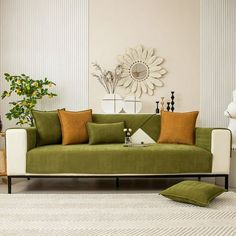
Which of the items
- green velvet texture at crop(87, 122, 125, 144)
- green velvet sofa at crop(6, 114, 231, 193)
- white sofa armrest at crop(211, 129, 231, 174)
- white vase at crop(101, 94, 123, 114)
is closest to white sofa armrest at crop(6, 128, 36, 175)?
green velvet sofa at crop(6, 114, 231, 193)

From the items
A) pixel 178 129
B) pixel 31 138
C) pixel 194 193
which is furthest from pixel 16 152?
pixel 194 193

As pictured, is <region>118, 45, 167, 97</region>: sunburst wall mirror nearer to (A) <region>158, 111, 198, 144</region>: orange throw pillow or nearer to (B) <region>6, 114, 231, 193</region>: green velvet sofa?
(A) <region>158, 111, 198, 144</region>: orange throw pillow

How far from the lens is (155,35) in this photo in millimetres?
5352

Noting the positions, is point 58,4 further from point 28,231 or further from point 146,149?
point 28,231

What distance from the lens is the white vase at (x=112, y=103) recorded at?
196 inches

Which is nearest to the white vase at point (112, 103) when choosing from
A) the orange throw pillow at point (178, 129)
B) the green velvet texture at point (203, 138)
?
the orange throw pillow at point (178, 129)

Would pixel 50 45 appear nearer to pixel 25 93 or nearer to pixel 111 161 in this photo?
pixel 25 93

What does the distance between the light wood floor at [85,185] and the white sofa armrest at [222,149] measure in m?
0.42

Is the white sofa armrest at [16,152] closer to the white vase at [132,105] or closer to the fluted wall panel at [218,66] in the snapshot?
the white vase at [132,105]

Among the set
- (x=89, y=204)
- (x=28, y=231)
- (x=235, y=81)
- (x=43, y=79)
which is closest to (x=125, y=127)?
(x=43, y=79)

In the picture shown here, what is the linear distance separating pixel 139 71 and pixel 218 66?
3.69ft

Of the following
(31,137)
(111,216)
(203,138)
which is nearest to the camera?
(111,216)

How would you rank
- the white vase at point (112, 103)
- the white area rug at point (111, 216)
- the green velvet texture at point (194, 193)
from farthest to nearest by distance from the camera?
the white vase at point (112, 103) < the green velvet texture at point (194, 193) < the white area rug at point (111, 216)

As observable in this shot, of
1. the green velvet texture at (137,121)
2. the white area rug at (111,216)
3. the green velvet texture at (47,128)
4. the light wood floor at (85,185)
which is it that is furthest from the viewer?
the green velvet texture at (137,121)
